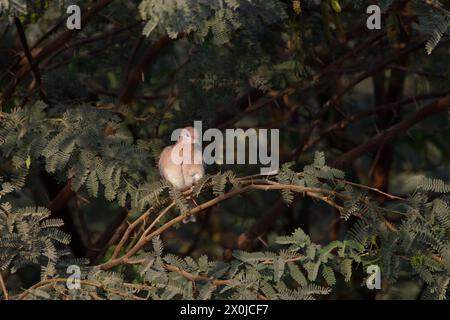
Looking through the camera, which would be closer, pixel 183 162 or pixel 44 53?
pixel 183 162

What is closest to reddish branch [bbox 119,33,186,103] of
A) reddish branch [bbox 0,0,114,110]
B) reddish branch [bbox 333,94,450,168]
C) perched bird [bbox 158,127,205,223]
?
reddish branch [bbox 0,0,114,110]

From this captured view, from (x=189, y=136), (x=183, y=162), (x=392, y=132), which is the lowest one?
(x=183, y=162)

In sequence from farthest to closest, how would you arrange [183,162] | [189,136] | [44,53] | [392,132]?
[392,132], [44,53], [189,136], [183,162]

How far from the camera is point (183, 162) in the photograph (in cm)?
615

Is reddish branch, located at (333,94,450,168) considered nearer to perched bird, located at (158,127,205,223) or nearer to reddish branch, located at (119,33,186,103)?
perched bird, located at (158,127,205,223)

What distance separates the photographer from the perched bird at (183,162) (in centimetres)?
607

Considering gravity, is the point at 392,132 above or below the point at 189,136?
above

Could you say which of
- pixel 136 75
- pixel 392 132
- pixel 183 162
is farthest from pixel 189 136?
pixel 392 132

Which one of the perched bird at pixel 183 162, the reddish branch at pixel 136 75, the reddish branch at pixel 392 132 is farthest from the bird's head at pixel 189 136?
the reddish branch at pixel 392 132

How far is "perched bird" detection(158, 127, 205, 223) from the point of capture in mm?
6070

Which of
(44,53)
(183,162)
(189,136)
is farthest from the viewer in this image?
(44,53)

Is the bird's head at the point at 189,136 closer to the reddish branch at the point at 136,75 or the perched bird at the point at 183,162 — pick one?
the perched bird at the point at 183,162

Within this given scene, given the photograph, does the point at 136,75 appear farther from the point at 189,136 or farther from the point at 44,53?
the point at 189,136
